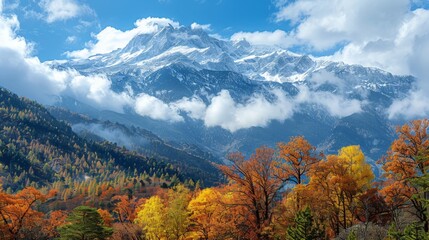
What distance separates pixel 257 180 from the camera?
51.0 m

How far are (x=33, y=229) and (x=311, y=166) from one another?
62319 mm

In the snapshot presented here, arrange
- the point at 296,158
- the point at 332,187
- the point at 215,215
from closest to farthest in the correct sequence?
the point at 296,158, the point at 332,187, the point at 215,215

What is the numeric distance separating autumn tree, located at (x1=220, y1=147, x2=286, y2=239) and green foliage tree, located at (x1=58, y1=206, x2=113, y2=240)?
21.9 metres

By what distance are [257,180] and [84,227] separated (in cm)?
2654

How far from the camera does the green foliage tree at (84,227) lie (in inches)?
2216

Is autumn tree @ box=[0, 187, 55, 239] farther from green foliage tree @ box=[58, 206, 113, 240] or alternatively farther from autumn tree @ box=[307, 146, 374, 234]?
autumn tree @ box=[307, 146, 374, 234]

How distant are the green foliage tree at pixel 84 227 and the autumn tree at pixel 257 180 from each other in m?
21.9

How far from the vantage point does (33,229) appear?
82.8 m

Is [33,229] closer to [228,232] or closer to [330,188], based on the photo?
[228,232]

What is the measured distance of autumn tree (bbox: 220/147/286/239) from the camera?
50375mm

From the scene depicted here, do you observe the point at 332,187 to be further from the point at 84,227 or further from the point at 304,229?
the point at 84,227

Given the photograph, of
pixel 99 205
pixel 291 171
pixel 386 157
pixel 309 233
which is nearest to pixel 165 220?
pixel 291 171

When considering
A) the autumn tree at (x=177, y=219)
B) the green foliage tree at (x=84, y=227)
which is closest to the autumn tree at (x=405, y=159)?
the autumn tree at (x=177, y=219)

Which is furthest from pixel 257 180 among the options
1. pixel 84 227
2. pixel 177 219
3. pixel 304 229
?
pixel 177 219
